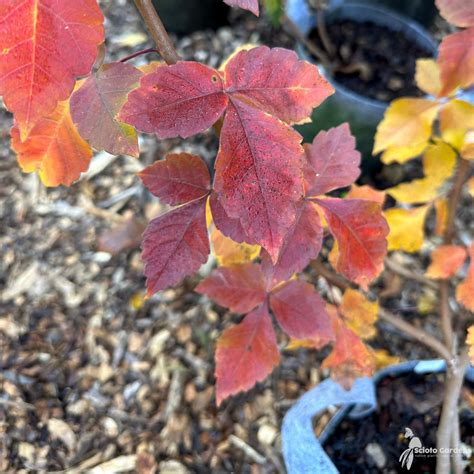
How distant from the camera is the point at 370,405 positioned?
40.6 inches

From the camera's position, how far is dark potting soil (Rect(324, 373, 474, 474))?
40.4 inches

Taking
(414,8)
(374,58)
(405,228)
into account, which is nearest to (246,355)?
(405,228)

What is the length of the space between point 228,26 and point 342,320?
4.88ft

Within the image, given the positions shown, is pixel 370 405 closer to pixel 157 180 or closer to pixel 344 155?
pixel 344 155

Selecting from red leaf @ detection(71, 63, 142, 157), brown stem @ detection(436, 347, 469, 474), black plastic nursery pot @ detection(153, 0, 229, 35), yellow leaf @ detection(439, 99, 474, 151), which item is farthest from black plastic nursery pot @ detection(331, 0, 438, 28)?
red leaf @ detection(71, 63, 142, 157)

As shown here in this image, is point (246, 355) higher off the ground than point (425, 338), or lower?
higher

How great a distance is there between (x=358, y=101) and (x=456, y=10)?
0.75 meters

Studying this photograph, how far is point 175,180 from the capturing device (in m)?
0.70

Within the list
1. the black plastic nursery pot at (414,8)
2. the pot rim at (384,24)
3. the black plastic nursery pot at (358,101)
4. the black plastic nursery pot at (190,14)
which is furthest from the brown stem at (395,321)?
the black plastic nursery pot at (414,8)

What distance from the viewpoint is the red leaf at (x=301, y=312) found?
0.86 meters

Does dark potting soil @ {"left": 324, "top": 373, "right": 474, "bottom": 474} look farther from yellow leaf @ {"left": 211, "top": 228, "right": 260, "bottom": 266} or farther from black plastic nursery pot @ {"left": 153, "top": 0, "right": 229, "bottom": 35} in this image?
black plastic nursery pot @ {"left": 153, "top": 0, "right": 229, "bottom": 35}

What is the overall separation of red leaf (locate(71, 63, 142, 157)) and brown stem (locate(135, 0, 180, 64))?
0.04 meters

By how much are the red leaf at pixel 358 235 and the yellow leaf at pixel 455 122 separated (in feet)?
1.30

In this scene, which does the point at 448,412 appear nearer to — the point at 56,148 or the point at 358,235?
the point at 358,235
